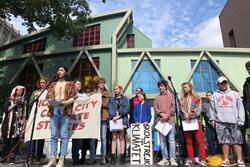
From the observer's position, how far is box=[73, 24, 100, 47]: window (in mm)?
18672

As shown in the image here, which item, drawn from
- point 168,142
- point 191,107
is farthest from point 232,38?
point 168,142

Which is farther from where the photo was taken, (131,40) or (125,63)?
(131,40)

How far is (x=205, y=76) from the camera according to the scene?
1664 cm

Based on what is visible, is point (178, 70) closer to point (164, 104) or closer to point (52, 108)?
point (164, 104)

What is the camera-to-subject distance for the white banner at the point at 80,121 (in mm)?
6355

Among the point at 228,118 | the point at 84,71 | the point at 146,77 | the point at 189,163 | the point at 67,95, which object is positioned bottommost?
the point at 189,163

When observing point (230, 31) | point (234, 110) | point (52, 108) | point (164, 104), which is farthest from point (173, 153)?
point (230, 31)

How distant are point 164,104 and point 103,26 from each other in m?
13.5

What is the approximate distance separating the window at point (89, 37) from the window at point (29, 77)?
322 cm

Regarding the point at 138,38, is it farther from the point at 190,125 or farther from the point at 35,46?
the point at 190,125

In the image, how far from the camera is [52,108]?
5.66 meters

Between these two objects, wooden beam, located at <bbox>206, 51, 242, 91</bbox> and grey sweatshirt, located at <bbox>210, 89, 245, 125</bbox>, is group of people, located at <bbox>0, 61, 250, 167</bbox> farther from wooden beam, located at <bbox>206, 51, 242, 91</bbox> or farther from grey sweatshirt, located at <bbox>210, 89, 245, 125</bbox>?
wooden beam, located at <bbox>206, 51, 242, 91</bbox>

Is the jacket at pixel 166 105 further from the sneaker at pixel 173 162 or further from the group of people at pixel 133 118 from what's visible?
the sneaker at pixel 173 162

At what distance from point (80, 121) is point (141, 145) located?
5.46 ft
